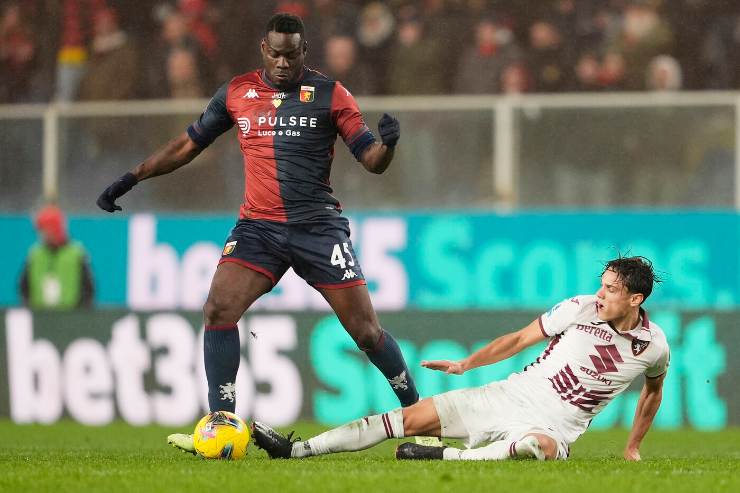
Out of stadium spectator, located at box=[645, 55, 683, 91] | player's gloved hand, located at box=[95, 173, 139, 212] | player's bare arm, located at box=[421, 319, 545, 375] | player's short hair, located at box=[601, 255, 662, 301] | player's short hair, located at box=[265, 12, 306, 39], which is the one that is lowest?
player's bare arm, located at box=[421, 319, 545, 375]

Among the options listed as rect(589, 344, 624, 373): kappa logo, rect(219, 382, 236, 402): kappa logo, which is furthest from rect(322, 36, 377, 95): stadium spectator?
rect(589, 344, 624, 373): kappa logo

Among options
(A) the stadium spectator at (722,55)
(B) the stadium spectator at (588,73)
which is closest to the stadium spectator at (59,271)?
(B) the stadium spectator at (588,73)

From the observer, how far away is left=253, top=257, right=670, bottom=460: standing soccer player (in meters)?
7.43

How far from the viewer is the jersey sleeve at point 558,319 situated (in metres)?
7.55

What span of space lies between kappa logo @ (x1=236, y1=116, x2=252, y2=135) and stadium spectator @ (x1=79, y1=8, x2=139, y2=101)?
7.25 m

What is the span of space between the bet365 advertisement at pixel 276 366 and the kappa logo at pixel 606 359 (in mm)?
4853

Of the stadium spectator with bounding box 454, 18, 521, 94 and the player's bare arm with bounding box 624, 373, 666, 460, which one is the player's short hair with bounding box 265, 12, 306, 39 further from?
the stadium spectator with bounding box 454, 18, 521, 94

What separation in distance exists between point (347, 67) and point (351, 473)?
27.4 ft

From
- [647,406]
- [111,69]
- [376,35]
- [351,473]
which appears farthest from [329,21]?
[351,473]

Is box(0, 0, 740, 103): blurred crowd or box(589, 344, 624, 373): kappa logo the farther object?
box(0, 0, 740, 103): blurred crowd

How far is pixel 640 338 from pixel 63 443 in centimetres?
446

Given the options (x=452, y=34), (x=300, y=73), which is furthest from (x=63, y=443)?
(x=452, y=34)

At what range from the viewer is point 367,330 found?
26.4 feet

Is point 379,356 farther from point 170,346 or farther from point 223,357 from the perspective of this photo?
point 170,346
